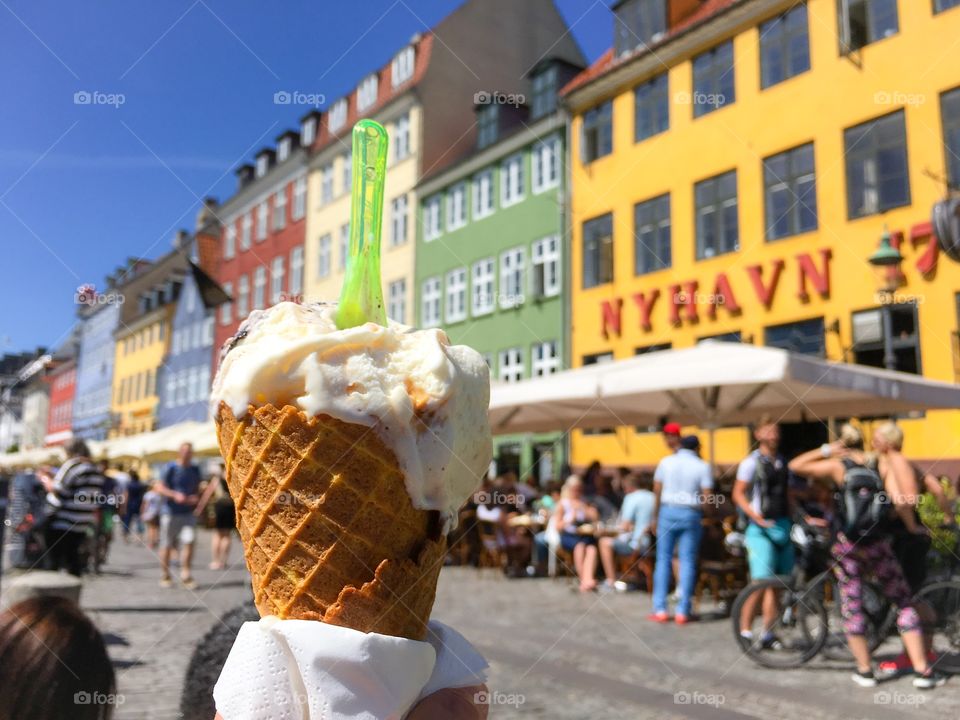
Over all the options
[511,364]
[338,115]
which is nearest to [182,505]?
[511,364]

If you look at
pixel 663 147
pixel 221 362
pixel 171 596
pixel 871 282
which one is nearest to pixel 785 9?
pixel 663 147

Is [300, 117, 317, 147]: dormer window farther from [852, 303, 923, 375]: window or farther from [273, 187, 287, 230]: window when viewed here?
[852, 303, 923, 375]: window

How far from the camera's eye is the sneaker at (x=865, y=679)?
561 cm

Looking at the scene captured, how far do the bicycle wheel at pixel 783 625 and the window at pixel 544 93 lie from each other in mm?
18419

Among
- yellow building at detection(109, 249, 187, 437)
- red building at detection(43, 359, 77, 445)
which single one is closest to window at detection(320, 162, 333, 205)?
yellow building at detection(109, 249, 187, 437)

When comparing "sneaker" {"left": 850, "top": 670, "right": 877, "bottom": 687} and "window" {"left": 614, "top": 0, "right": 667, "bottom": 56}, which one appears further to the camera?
"window" {"left": 614, "top": 0, "right": 667, "bottom": 56}

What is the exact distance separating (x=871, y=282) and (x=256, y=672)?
16.0 m

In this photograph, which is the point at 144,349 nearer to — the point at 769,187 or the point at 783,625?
the point at 769,187

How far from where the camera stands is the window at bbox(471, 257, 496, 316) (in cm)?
2389

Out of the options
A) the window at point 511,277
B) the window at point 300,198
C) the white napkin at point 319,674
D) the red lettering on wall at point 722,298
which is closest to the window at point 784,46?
the red lettering on wall at point 722,298

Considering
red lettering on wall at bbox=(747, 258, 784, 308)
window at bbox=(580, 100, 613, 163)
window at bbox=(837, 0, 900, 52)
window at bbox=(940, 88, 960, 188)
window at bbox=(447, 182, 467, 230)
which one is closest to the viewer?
window at bbox=(940, 88, 960, 188)

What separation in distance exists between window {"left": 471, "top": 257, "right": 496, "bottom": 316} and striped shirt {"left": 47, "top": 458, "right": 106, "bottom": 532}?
55.3 feet

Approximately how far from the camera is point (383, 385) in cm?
117

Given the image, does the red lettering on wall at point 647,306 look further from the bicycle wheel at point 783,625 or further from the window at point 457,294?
the bicycle wheel at point 783,625
